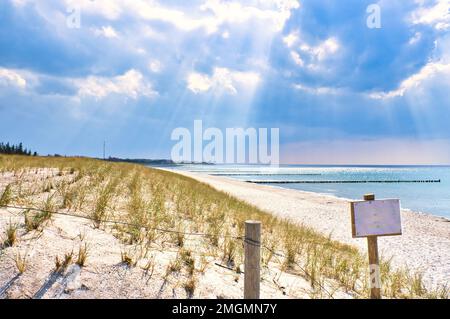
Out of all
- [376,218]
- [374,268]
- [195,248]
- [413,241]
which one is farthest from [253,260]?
[413,241]

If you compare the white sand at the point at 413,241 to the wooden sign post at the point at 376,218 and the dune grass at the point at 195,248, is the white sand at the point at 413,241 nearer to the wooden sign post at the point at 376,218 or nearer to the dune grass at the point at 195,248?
the dune grass at the point at 195,248

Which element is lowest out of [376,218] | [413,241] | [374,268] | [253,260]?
[413,241]

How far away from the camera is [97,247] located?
182 inches

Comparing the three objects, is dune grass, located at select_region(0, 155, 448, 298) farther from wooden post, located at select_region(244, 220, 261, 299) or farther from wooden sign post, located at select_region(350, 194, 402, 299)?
wooden sign post, located at select_region(350, 194, 402, 299)

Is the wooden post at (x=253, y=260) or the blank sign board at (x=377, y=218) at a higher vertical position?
the blank sign board at (x=377, y=218)

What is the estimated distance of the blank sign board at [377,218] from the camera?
3.64 meters

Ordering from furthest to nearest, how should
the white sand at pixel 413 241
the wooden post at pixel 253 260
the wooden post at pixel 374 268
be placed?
1. the white sand at pixel 413 241
2. the wooden post at pixel 374 268
3. the wooden post at pixel 253 260

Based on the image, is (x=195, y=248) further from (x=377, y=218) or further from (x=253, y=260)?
(x=377, y=218)

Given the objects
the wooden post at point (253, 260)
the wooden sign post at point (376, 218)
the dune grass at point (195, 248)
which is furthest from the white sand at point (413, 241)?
the wooden post at point (253, 260)

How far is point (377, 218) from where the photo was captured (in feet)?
12.2

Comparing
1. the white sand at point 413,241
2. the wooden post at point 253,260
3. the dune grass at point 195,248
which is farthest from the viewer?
the white sand at point 413,241
